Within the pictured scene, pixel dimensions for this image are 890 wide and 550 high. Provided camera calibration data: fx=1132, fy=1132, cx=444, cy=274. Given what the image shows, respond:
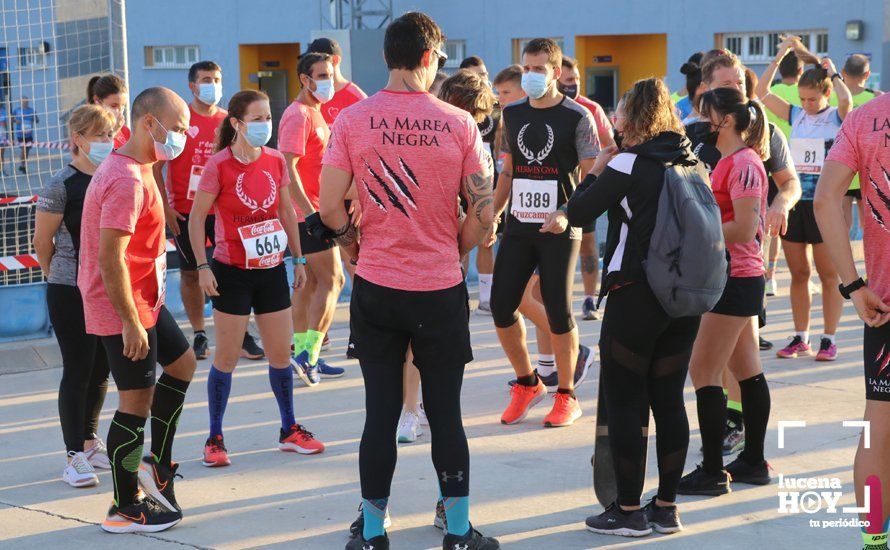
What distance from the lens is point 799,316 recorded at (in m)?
8.03

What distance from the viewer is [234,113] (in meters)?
5.96

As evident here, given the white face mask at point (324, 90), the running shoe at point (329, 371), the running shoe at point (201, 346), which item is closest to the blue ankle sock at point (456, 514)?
the running shoe at point (329, 371)

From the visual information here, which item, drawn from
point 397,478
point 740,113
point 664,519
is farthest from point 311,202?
point 664,519

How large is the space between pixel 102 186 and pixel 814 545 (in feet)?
10.5

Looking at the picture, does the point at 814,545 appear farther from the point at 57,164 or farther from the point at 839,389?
the point at 57,164

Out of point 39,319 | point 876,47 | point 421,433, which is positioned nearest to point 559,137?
point 421,433

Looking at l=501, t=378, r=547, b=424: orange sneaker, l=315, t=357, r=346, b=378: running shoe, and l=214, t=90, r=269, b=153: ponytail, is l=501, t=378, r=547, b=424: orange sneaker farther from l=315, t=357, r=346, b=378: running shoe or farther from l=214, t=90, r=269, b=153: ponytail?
l=214, t=90, r=269, b=153: ponytail

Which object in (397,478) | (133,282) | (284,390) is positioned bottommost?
(397,478)

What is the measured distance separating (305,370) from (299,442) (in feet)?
5.05

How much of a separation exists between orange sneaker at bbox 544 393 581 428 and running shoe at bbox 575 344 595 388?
0.50 m

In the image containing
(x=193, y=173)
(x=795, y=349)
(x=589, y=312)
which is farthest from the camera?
(x=589, y=312)

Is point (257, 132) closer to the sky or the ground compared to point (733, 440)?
closer to the sky

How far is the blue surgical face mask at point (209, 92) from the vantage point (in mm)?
8203

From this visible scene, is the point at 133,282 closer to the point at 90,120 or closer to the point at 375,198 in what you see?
the point at 90,120
